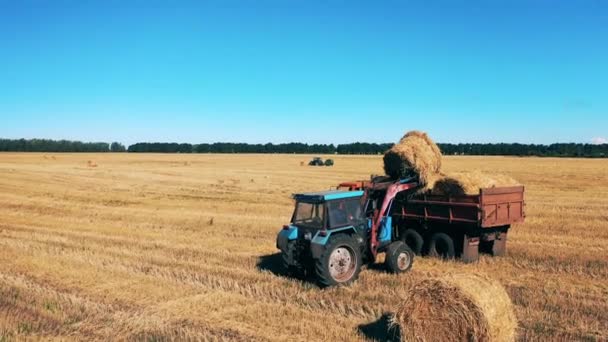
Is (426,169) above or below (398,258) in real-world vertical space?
above

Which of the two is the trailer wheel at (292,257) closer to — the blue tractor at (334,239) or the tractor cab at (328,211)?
the blue tractor at (334,239)

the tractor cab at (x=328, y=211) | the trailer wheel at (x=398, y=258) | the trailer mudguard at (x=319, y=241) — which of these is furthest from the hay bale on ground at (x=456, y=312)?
the trailer wheel at (x=398, y=258)

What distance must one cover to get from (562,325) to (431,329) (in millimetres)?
2133

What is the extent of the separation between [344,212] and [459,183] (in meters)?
3.12

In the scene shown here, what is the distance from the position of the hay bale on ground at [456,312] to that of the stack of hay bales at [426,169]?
5204 mm

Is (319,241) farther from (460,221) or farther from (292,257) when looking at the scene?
(460,221)

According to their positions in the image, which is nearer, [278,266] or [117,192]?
[278,266]

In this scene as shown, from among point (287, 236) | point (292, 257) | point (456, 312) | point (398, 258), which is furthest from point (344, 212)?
point (456, 312)

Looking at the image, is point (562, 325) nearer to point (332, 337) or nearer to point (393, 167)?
point (332, 337)

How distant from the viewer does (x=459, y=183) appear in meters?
11.3

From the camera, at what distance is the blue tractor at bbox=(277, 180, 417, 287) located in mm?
9039

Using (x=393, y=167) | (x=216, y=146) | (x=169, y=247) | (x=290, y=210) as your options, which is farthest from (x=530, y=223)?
(x=216, y=146)

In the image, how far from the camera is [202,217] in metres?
17.6

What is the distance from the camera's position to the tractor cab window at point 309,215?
948 cm
